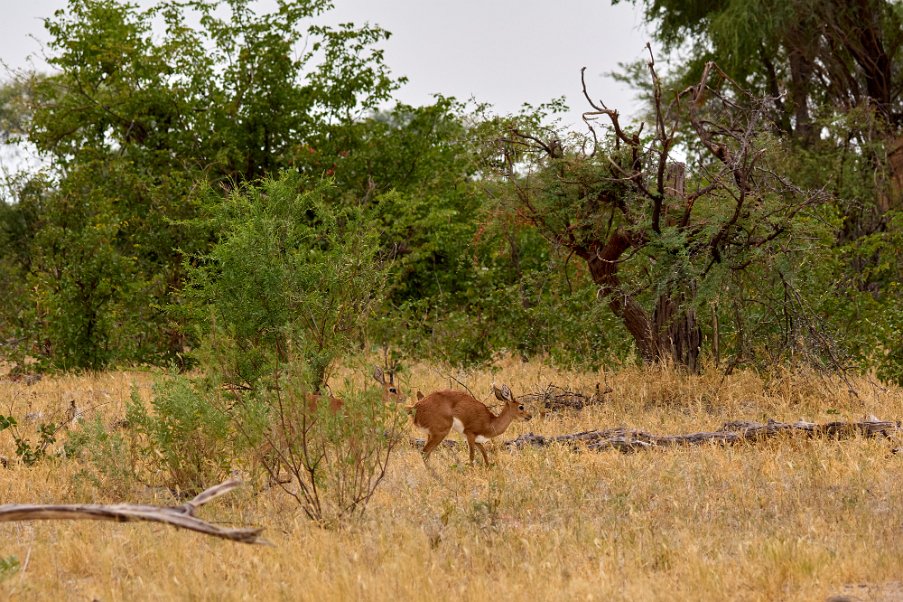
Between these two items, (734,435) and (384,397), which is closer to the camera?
(384,397)

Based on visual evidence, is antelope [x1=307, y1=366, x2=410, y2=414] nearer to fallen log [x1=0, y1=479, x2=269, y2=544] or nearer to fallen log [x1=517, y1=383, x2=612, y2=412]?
fallen log [x1=517, y1=383, x2=612, y2=412]

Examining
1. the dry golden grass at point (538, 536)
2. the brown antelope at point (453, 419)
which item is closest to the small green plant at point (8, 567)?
the dry golden grass at point (538, 536)

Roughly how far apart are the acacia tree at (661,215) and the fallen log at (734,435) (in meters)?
2.27

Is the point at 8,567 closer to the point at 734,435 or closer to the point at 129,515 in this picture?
the point at 129,515

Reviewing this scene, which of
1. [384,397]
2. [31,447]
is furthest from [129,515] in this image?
[31,447]

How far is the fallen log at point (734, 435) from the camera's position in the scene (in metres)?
8.30

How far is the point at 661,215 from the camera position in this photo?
36.6 feet

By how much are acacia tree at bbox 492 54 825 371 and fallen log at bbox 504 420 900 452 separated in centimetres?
227

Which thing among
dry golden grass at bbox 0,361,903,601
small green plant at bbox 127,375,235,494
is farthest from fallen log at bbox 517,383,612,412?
small green plant at bbox 127,375,235,494

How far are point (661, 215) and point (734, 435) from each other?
136 inches

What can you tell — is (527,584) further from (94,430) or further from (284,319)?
(284,319)

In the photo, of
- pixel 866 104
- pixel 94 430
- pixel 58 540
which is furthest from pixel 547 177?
pixel 866 104

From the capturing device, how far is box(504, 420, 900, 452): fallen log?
8305mm

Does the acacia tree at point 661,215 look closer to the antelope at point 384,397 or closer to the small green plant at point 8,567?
the antelope at point 384,397
